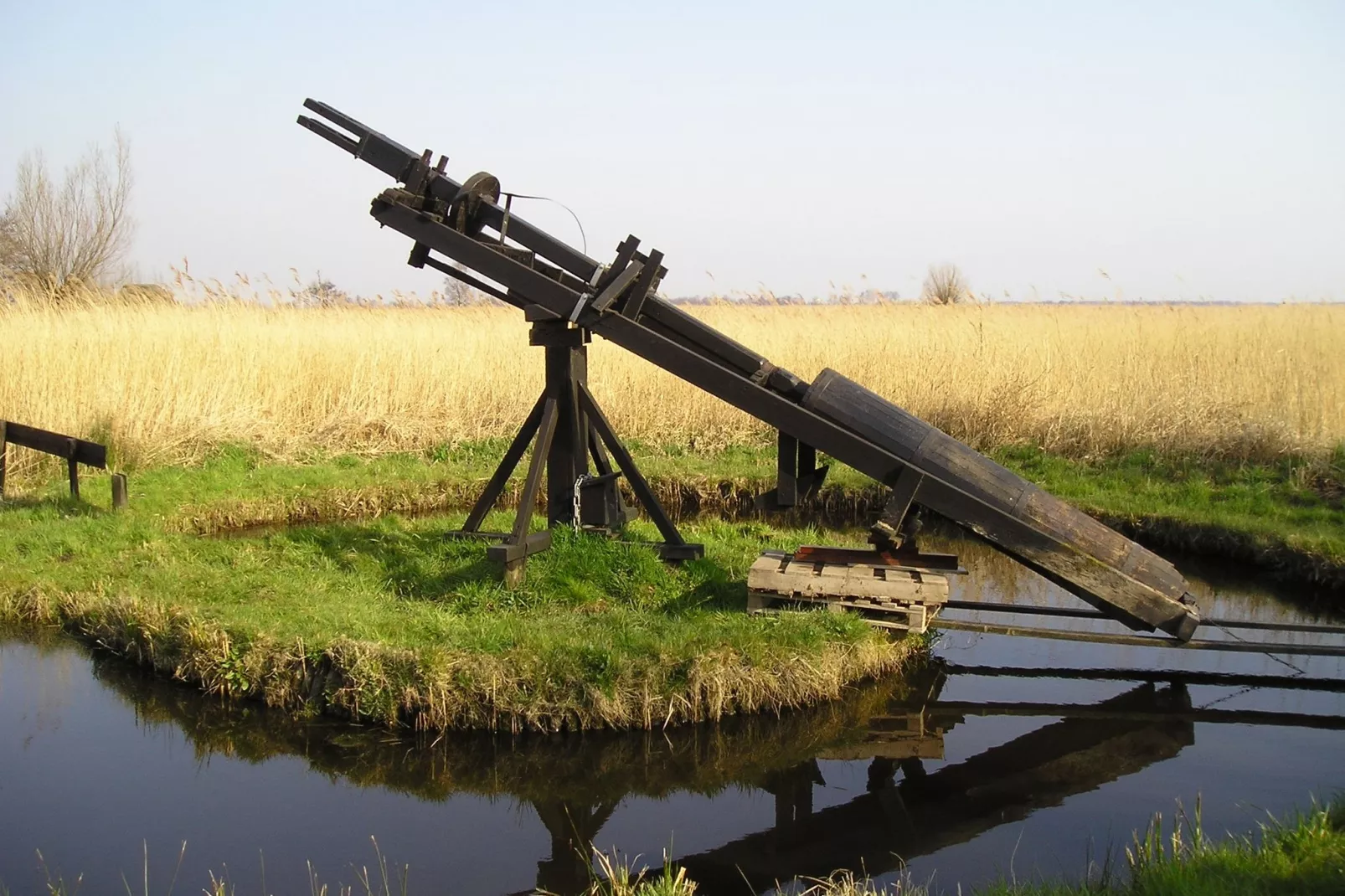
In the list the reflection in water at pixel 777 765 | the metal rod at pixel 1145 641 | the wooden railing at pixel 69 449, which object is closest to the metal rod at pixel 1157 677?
the metal rod at pixel 1145 641

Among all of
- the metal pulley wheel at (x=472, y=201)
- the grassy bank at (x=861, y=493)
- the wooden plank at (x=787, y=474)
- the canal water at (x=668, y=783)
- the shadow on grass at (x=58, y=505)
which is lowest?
the canal water at (x=668, y=783)

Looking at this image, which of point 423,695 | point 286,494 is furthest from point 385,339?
point 423,695

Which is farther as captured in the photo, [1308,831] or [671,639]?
[671,639]

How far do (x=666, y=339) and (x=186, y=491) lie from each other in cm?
627

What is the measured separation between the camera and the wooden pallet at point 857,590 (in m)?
6.56

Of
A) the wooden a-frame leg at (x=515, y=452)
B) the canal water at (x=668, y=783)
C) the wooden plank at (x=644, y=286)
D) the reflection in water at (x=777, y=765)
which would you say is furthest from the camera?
the wooden a-frame leg at (x=515, y=452)

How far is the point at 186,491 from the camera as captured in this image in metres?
10.5

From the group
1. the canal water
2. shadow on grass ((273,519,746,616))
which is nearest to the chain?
shadow on grass ((273,519,746,616))

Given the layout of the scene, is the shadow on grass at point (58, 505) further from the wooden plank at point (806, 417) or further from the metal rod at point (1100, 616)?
the metal rod at point (1100, 616)

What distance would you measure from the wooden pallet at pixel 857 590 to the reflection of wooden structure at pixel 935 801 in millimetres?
613

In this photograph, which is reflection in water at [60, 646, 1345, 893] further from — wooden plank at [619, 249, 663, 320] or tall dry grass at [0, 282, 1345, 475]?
tall dry grass at [0, 282, 1345, 475]

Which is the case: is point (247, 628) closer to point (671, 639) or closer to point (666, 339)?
point (671, 639)

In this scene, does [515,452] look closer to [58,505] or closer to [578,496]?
[578,496]

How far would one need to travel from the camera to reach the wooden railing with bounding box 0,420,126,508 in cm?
957
